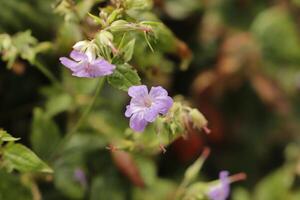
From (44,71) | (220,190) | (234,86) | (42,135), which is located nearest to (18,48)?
(44,71)

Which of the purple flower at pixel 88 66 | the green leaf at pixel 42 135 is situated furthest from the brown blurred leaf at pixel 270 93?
the purple flower at pixel 88 66

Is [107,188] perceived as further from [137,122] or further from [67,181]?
[137,122]

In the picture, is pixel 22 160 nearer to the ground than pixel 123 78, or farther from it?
nearer to the ground

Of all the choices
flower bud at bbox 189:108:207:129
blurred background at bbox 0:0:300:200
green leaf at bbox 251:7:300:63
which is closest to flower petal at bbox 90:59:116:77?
flower bud at bbox 189:108:207:129

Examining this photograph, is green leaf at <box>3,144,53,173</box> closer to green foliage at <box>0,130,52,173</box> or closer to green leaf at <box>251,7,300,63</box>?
green foliage at <box>0,130,52,173</box>

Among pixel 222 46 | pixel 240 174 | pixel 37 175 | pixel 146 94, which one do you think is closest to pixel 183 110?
pixel 146 94
